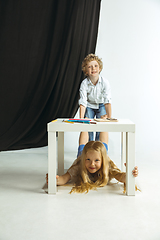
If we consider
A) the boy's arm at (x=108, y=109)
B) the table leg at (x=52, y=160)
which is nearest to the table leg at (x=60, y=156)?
the table leg at (x=52, y=160)

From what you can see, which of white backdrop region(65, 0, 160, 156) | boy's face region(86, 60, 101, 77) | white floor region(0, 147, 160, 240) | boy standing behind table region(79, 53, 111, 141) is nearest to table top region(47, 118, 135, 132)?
white floor region(0, 147, 160, 240)

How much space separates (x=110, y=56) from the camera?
310 cm

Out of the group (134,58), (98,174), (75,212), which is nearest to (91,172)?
(98,174)

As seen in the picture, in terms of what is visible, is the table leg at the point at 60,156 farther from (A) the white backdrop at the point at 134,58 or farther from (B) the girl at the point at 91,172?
(A) the white backdrop at the point at 134,58

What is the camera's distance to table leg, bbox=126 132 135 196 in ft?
4.99

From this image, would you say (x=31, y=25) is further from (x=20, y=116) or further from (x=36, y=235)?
(x=36, y=235)

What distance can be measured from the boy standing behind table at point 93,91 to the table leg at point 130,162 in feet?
2.49

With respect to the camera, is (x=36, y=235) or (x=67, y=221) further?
(x=67, y=221)

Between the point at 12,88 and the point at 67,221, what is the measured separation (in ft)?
6.98

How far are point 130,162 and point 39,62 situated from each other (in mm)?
1864

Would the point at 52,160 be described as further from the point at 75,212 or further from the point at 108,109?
the point at 108,109

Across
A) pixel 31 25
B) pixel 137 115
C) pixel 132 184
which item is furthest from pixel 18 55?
pixel 132 184

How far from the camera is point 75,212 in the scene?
130cm

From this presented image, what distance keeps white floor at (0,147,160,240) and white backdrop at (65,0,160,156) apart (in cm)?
128
